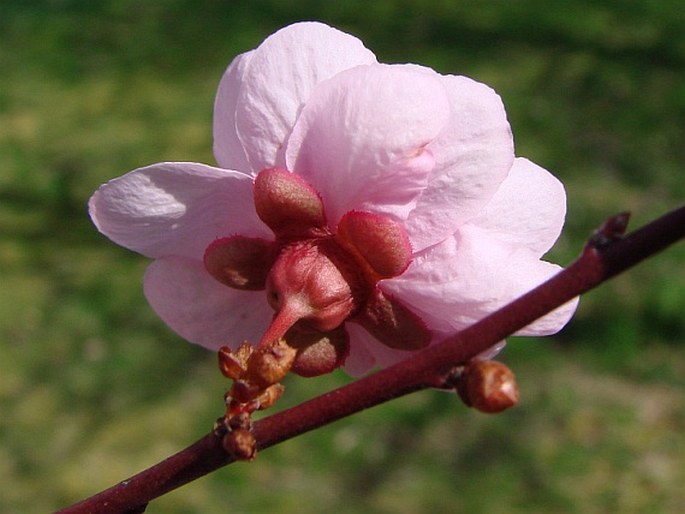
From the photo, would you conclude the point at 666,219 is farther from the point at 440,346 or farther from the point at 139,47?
the point at 139,47

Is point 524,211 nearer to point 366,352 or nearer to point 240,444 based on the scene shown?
point 366,352

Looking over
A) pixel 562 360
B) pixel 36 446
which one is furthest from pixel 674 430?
pixel 36 446

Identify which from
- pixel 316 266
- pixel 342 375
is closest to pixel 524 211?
pixel 316 266

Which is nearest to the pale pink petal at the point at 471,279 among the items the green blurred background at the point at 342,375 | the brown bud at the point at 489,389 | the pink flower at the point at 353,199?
the pink flower at the point at 353,199

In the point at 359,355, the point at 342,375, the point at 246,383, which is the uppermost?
the point at 246,383

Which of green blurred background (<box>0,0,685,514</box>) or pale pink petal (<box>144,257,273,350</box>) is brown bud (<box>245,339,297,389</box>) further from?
green blurred background (<box>0,0,685,514</box>)
